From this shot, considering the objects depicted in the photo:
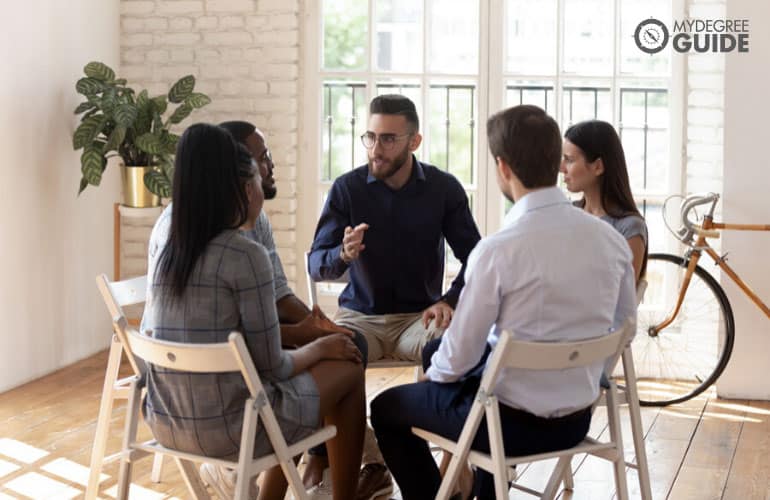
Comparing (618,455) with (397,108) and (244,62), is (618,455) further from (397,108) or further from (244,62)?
(244,62)

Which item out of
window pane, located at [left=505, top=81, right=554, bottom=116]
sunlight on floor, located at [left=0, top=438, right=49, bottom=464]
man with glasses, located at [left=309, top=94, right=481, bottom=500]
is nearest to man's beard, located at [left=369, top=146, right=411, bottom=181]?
man with glasses, located at [left=309, top=94, right=481, bottom=500]

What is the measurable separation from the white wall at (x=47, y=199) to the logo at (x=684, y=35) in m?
2.97

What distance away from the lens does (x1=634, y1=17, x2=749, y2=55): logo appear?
5.88 m

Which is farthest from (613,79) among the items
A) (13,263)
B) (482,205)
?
(13,263)

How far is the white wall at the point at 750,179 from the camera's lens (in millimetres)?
5492

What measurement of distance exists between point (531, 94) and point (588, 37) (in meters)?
0.43

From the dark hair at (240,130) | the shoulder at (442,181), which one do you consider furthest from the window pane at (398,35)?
the dark hair at (240,130)

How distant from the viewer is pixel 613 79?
6121 mm

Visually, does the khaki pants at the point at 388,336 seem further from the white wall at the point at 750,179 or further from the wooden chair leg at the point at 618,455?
the white wall at the point at 750,179

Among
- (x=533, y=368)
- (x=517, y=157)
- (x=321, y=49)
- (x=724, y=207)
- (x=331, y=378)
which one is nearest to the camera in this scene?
(x=533, y=368)

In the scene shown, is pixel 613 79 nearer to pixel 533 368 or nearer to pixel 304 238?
pixel 304 238

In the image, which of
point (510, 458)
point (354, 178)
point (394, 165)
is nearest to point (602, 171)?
point (394, 165)

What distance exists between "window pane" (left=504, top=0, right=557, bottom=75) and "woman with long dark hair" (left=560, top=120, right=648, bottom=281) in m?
2.23

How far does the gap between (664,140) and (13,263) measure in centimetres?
342
